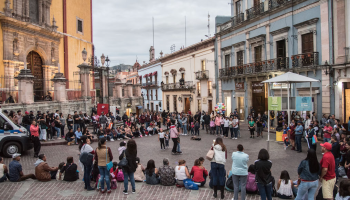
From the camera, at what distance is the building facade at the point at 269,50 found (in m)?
17.1

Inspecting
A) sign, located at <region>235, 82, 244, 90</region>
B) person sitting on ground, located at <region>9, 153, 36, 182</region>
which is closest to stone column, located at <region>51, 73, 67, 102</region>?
person sitting on ground, located at <region>9, 153, 36, 182</region>

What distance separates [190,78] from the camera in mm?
35562

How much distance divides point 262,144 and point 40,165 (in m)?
11.0

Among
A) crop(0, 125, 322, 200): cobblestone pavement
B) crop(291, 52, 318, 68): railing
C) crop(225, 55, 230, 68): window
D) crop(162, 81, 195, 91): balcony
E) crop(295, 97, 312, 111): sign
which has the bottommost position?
crop(0, 125, 322, 200): cobblestone pavement

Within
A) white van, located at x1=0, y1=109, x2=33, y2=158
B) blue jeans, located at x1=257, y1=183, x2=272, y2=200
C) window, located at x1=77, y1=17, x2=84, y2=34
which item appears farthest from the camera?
window, located at x1=77, y1=17, x2=84, y2=34

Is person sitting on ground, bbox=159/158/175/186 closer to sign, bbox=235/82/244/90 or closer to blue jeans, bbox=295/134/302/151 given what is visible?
blue jeans, bbox=295/134/302/151

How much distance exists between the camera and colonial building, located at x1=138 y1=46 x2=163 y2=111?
45.5m

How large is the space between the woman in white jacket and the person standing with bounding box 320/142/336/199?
6.94ft

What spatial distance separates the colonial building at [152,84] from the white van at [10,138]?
110ft

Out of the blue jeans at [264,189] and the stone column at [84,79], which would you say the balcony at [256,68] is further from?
the blue jeans at [264,189]

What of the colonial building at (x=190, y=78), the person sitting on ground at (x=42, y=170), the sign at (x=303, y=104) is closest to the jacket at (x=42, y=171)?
the person sitting on ground at (x=42, y=170)

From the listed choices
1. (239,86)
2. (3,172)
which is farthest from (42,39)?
(3,172)

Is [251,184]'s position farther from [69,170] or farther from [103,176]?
[69,170]

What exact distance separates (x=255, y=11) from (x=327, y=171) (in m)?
19.8
